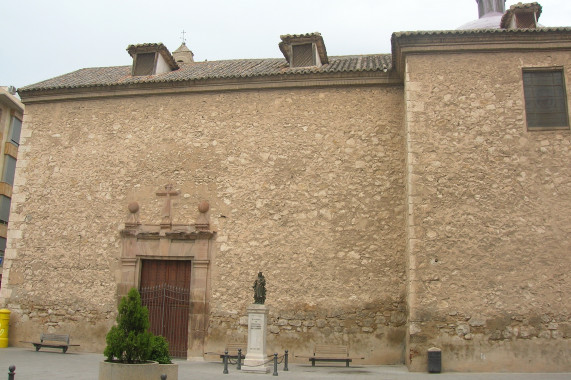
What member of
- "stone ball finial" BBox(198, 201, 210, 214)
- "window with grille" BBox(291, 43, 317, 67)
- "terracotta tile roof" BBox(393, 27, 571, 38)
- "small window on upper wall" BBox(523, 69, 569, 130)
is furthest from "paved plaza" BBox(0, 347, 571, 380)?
"window with grille" BBox(291, 43, 317, 67)

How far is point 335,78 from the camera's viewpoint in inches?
455

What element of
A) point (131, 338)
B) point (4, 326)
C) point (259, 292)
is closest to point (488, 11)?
point (259, 292)

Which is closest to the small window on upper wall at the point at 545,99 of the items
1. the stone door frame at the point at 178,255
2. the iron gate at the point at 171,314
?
the stone door frame at the point at 178,255

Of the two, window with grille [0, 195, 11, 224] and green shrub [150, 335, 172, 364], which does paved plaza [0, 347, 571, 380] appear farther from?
window with grille [0, 195, 11, 224]

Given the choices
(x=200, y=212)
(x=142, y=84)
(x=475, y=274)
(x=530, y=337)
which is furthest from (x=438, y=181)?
(x=142, y=84)

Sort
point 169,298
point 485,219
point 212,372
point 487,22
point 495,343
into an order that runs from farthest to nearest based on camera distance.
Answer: point 487,22 < point 169,298 < point 485,219 < point 495,343 < point 212,372

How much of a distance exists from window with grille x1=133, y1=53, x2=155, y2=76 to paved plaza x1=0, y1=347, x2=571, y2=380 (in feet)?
24.0

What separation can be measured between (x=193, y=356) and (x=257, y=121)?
5.41 meters

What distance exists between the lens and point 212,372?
8.79 m

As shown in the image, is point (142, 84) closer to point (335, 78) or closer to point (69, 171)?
point (69, 171)

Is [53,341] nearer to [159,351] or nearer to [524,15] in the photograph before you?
[159,351]

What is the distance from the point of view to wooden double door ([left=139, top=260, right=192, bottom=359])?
11.1m

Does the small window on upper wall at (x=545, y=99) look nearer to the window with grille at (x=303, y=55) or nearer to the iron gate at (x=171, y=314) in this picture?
the window with grille at (x=303, y=55)

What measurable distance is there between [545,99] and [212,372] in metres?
8.30
